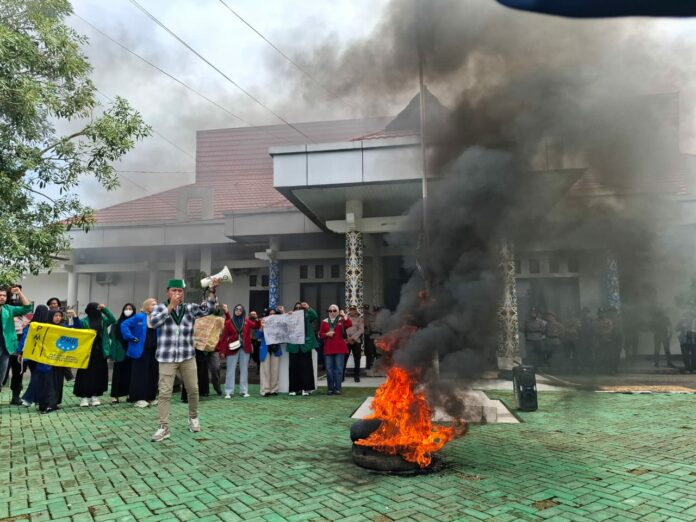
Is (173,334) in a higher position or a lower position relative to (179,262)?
lower

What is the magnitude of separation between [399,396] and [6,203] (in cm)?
611

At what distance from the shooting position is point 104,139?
23.4 feet

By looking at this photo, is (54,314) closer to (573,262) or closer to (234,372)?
(234,372)

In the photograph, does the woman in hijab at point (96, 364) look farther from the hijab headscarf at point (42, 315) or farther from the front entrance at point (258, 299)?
the front entrance at point (258, 299)

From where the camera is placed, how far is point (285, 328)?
29.2 feet

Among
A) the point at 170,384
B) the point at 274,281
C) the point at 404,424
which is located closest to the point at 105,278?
the point at 274,281

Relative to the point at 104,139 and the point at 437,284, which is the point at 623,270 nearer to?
the point at 437,284

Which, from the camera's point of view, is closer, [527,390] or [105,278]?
[527,390]

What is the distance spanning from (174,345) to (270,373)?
374cm

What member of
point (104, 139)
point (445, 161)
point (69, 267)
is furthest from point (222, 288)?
point (445, 161)

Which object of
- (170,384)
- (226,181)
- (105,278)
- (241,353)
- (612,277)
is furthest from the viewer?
(226,181)

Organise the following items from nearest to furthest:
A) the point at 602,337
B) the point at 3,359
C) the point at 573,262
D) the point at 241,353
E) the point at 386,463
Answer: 1. the point at 386,463
2. the point at 573,262
3. the point at 602,337
4. the point at 3,359
5. the point at 241,353

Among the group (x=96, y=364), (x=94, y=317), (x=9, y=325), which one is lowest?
(x=96, y=364)

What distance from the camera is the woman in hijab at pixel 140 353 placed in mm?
7699
